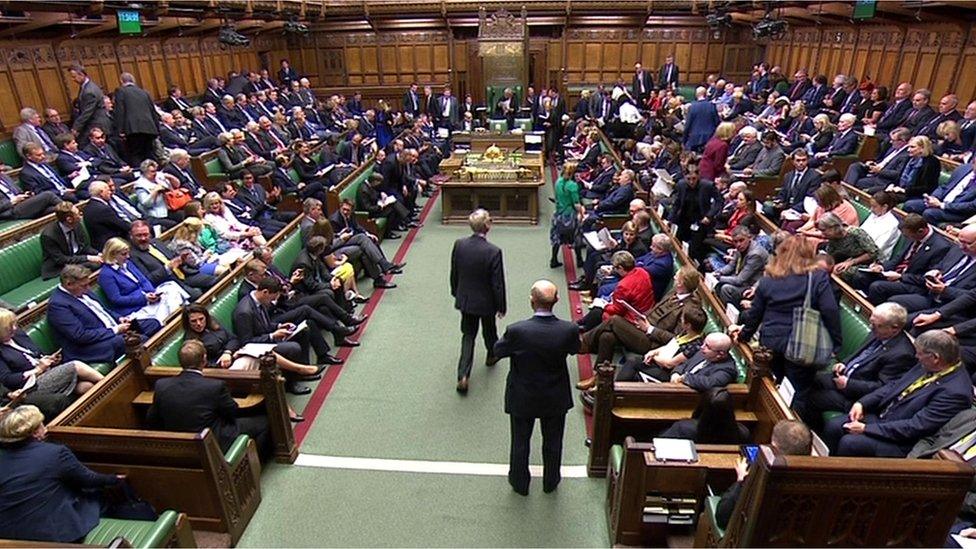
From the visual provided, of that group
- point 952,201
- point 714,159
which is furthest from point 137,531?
point 952,201

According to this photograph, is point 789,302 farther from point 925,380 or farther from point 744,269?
point 744,269

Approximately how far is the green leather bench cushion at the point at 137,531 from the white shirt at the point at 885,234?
17.2 feet

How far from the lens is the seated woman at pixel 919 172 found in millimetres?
5539

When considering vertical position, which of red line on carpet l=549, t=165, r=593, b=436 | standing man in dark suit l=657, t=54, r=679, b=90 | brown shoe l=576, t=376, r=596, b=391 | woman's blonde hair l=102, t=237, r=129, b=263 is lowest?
red line on carpet l=549, t=165, r=593, b=436

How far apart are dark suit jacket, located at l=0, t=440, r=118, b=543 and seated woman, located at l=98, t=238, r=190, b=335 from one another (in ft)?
6.15

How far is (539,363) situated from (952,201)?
4.58 meters

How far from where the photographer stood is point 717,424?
2855 millimetres


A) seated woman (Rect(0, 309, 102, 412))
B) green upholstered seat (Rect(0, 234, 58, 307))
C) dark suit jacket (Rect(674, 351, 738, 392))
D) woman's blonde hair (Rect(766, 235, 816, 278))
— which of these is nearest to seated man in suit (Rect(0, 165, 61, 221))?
green upholstered seat (Rect(0, 234, 58, 307))

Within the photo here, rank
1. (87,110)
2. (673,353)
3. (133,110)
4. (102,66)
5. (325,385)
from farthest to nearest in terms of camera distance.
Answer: (102,66) → (87,110) → (133,110) → (325,385) → (673,353)

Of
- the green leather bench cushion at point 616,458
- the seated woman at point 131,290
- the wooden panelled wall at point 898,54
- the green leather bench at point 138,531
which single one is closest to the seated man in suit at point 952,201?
the wooden panelled wall at point 898,54

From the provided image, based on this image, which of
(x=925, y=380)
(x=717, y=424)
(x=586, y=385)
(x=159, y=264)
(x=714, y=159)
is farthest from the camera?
(x=714, y=159)

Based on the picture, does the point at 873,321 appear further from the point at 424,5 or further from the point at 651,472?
the point at 424,5

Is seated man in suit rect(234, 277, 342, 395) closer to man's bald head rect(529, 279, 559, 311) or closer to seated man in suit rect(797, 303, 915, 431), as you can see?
man's bald head rect(529, 279, 559, 311)

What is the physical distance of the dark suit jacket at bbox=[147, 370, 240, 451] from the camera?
3.08 meters
